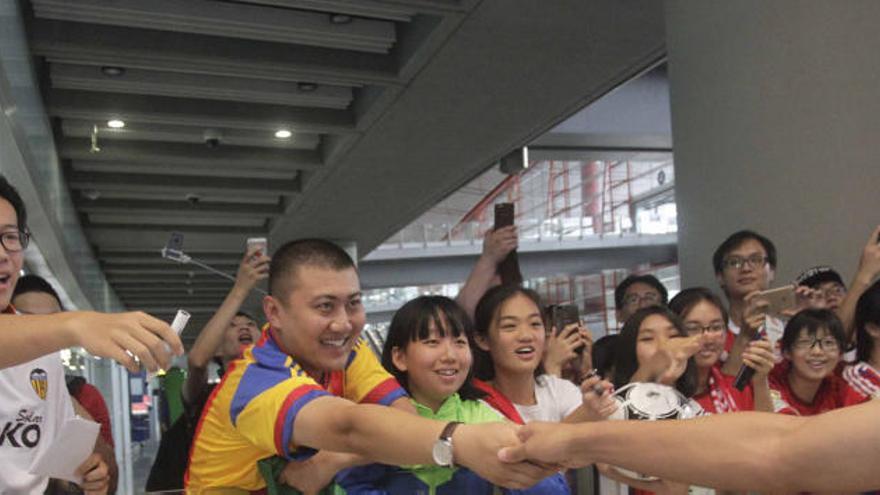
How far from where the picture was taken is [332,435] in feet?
7.93

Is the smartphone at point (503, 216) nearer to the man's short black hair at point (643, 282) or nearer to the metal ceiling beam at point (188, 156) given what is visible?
Answer: the man's short black hair at point (643, 282)

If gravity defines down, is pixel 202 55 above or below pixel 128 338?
above

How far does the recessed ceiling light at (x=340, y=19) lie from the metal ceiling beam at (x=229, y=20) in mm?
34

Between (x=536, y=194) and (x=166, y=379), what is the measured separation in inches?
982

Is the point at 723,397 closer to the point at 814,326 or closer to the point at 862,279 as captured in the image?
the point at 814,326

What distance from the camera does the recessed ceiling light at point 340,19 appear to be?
732cm

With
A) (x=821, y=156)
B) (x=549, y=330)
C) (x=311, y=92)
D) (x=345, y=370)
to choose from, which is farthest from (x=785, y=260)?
(x=311, y=92)

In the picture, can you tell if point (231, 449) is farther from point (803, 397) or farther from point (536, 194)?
point (536, 194)

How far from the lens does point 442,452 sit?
7.91ft

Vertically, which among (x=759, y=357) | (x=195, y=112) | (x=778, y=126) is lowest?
(x=759, y=357)

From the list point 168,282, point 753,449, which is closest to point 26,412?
point 753,449

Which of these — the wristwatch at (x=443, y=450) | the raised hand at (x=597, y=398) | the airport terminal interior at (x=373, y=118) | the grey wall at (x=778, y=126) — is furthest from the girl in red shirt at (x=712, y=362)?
the wristwatch at (x=443, y=450)

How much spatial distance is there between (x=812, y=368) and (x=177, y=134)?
25.9 feet

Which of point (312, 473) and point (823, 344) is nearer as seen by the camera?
point (312, 473)
